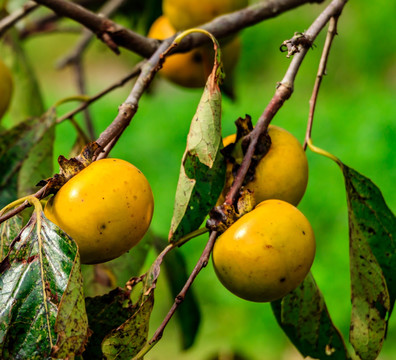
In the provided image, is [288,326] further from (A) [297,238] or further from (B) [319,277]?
(B) [319,277]

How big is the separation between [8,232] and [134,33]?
367mm

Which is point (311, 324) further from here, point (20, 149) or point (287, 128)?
point (287, 128)

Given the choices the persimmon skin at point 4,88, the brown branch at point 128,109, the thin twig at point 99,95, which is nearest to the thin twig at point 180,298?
the brown branch at point 128,109

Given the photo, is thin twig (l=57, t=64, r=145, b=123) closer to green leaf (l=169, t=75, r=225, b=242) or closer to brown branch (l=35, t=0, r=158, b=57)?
brown branch (l=35, t=0, r=158, b=57)

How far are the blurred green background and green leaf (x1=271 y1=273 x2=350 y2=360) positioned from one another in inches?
11.0

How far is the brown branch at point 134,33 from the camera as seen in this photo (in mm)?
880

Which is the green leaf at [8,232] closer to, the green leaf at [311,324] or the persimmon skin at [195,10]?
the green leaf at [311,324]

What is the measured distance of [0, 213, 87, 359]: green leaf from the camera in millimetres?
569

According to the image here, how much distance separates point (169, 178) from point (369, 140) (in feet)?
3.14

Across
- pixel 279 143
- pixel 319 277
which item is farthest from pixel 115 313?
pixel 319 277

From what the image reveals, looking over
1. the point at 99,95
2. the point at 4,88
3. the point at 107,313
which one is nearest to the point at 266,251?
the point at 107,313

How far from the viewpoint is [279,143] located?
0.72 m

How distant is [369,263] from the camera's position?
75cm

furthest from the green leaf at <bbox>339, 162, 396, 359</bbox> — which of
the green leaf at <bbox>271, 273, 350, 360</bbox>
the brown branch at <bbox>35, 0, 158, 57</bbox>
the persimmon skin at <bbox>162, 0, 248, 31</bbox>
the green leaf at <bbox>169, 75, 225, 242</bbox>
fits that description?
the persimmon skin at <bbox>162, 0, 248, 31</bbox>
